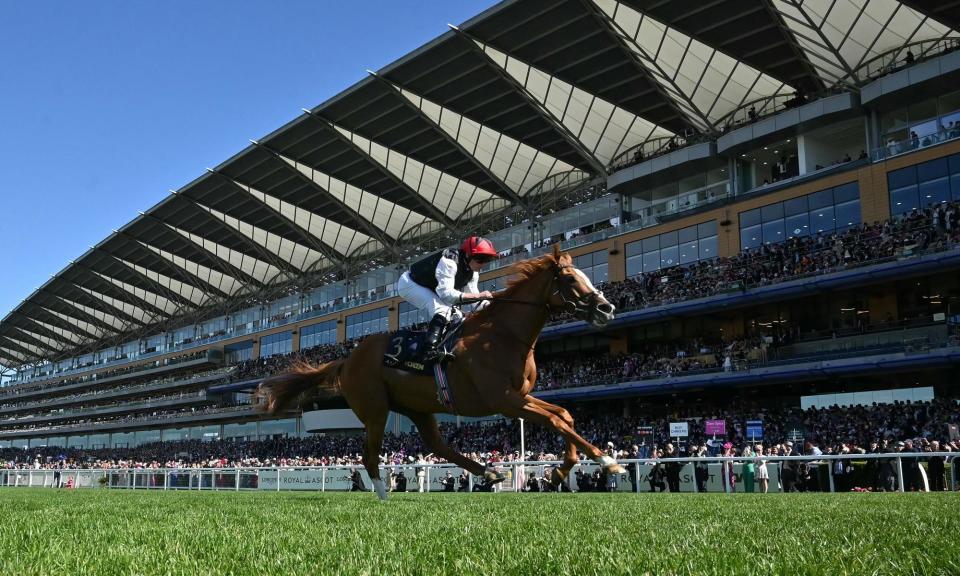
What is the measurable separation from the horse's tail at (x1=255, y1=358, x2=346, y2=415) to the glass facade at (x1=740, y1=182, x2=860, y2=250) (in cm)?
3061

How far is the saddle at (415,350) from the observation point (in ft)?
26.9

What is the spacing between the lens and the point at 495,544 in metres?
3.48

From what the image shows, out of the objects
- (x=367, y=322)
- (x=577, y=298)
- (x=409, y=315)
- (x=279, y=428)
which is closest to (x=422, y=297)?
(x=577, y=298)

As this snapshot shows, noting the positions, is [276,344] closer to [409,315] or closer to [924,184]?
[409,315]

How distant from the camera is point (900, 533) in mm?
3867

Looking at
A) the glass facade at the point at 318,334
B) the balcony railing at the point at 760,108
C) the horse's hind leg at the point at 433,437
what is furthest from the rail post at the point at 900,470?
the glass facade at the point at 318,334

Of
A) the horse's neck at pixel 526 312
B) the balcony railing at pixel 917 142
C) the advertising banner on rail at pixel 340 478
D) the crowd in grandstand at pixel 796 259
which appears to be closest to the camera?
the horse's neck at pixel 526 312

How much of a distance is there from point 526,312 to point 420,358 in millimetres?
1298

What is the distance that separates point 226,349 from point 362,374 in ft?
224

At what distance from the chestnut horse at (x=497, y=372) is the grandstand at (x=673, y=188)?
71.4ft

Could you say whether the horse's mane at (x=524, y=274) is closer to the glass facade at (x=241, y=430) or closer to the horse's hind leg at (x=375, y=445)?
the horse's hind leg at (x=375, y=445)

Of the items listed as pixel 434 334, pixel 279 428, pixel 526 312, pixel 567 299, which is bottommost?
pixel 279 428

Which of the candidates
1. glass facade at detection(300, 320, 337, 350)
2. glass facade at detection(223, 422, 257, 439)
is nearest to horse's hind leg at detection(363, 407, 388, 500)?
glass facade at detection(300, 320, 337, 350)

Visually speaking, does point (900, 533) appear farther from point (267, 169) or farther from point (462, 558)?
point (267, 169)
